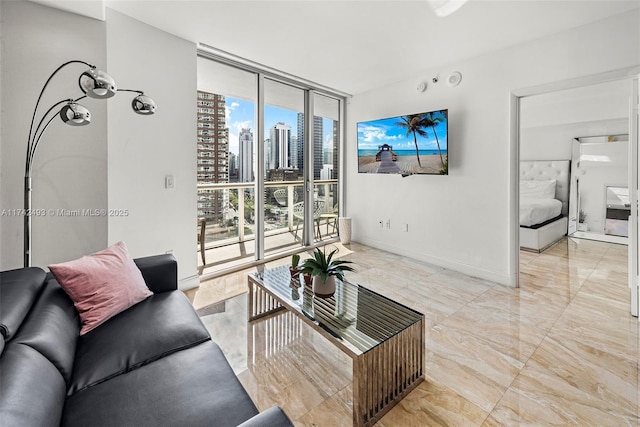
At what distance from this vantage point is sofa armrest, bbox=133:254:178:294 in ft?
6.15

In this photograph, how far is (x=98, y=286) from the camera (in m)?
1.55

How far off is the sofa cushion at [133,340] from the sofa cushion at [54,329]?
0.05 m

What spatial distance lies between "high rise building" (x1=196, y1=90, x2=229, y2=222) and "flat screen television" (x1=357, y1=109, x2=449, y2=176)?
1928mm

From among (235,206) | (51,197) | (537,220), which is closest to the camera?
(51,197)

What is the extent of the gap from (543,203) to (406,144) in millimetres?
2745

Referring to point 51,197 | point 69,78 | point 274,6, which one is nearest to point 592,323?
point 274,6

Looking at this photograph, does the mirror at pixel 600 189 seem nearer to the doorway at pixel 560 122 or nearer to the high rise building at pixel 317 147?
the doorway at pixel 560 122

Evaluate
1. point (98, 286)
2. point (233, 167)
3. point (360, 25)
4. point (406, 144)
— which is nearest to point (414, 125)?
point (406, 144)

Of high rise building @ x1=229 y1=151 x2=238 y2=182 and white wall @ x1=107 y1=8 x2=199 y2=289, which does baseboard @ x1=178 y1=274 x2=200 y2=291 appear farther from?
high rise building @ x1=229 y1=151 x2=238 y2=182

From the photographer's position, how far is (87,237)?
236 cm

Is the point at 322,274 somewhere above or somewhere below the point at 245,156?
below

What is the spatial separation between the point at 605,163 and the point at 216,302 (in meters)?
6.43

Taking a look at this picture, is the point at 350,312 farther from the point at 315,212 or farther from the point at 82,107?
the point at 315,212

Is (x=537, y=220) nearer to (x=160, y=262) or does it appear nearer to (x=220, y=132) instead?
(x=220, y=132)
